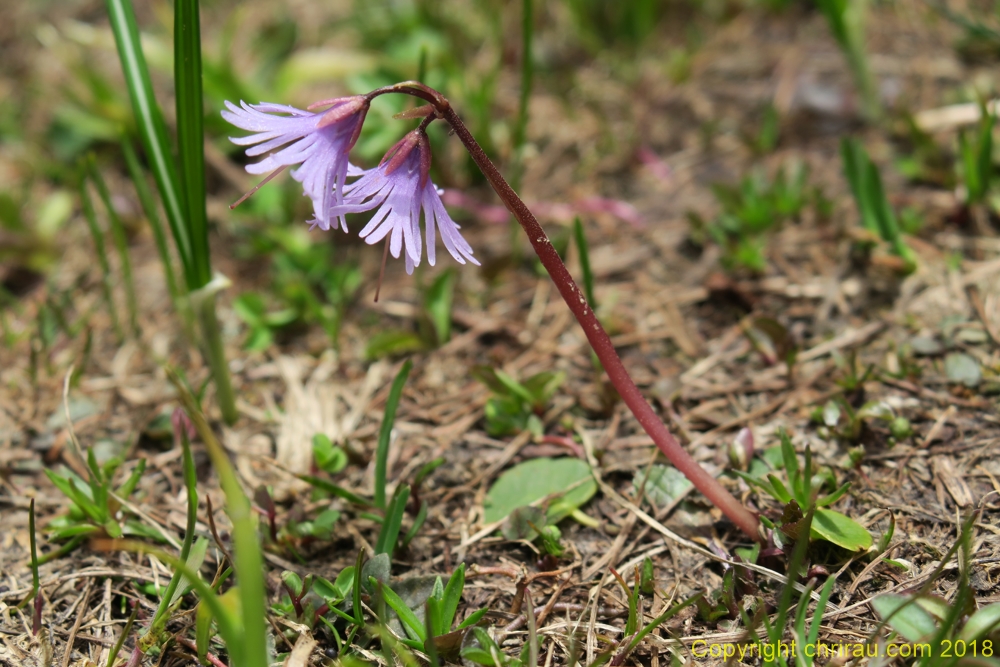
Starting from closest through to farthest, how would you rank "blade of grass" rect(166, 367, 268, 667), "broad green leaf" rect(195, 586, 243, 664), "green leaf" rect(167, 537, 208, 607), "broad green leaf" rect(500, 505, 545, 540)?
"blade of grass" rect(166, 367, 268, 667) → "broad green leaf" rect(195, 586, 243, 664) → "green leaf" rect(167, 537, 208, 607) → "broad green leaf" rect(500, 505, 545, 540)

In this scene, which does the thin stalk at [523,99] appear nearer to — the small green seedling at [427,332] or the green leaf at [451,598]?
the small green seedling at [427,332]

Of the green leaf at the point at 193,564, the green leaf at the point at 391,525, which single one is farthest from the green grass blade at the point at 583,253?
the green leaf at the point at 193,564

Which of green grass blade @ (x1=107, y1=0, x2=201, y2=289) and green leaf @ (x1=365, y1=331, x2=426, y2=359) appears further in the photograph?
green leaf @ (x1=365, y1=331, x2=426, y2=359)

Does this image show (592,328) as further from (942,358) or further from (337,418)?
(942,358)

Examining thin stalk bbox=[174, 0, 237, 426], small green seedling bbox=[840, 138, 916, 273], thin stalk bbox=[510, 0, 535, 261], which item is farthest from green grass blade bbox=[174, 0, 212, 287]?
small green seedling bbox=[840, 138, 916, 273]

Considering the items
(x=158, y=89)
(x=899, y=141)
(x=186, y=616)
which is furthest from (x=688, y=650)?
(x=158, y=89)

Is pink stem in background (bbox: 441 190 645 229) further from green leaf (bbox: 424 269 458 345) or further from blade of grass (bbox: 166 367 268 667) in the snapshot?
blade of grass (bbox: 166 367 268 667)
